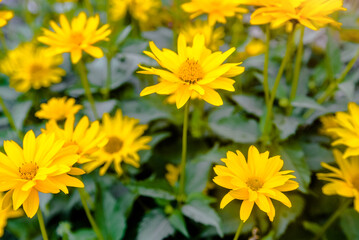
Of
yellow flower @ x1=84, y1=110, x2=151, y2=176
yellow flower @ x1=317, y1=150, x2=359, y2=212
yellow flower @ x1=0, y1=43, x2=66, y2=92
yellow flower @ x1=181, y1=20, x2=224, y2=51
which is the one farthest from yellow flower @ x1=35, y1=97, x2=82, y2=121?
yellow flower @ x1=317, y1=150, x2=359, y2=212

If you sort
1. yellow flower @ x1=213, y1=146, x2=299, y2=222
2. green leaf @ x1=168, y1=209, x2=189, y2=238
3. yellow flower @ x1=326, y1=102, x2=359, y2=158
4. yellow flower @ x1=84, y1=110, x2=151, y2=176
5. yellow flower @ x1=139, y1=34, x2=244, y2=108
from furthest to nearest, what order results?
yellow flower @ x1=84, y1=110, x2=151, y2=176, green leaf @ x1=168, y1=209, x2=189, y2=238, yellow flower @ x1=326, y1=102, x2=359, y2=158, yellow flower @ x1=139, y1=34, x2=244, y2=108, yellow flower @ x1=213, y1=146, x2=299, y2=222

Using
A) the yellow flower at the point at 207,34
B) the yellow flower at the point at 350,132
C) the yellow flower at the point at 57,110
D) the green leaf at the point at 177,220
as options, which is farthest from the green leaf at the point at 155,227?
the yellow flower at the point at 207,34

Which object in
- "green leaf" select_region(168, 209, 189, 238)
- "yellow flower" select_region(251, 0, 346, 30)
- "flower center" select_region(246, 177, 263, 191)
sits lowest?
"green leaf" select_region(168, 209, 189, 238)

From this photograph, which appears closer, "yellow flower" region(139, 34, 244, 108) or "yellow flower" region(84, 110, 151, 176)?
"yellow flower" region(139, 34, 244, 108)

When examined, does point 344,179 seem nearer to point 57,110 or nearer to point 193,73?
point 193,73

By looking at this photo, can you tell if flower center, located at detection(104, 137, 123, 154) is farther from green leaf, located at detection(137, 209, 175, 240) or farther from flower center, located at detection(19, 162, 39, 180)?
flower center, located at detection(19, 162, 39, 180)

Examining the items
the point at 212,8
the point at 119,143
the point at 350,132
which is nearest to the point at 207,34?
the point at 212,8
